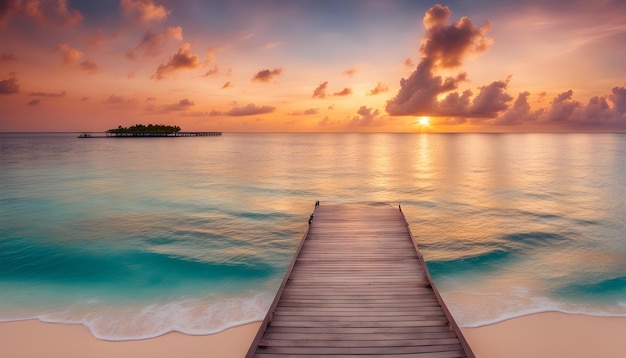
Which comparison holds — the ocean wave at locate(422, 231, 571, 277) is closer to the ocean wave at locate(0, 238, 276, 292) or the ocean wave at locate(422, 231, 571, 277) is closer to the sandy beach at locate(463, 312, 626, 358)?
the sandy beach at locate(463, 312, 626, 358)

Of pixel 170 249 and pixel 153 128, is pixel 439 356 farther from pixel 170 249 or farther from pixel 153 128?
pixel 153 128

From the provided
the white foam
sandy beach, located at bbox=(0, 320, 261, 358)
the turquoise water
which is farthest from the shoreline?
the turquoise water

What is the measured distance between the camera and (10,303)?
1198 cm

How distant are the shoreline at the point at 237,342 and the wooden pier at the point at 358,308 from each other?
7.51 ft

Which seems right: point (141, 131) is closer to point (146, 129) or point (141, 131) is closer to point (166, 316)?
point (146, 129)

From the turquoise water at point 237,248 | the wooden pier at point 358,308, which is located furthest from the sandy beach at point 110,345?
the wooden pier at point 358,308

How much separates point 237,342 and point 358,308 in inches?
147

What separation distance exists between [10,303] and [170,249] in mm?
6290

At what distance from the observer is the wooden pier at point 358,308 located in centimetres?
669

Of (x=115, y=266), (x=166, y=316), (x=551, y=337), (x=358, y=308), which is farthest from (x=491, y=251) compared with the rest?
(x=115, y=266)

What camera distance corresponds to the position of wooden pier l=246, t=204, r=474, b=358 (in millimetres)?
6691

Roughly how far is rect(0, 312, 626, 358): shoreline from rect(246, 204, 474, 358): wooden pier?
2.29 meters

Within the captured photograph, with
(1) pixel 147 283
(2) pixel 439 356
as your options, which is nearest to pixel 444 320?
(2) pixel 439 356

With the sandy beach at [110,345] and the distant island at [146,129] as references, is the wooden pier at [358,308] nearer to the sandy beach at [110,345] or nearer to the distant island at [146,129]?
the sandy beach at [110,345]
